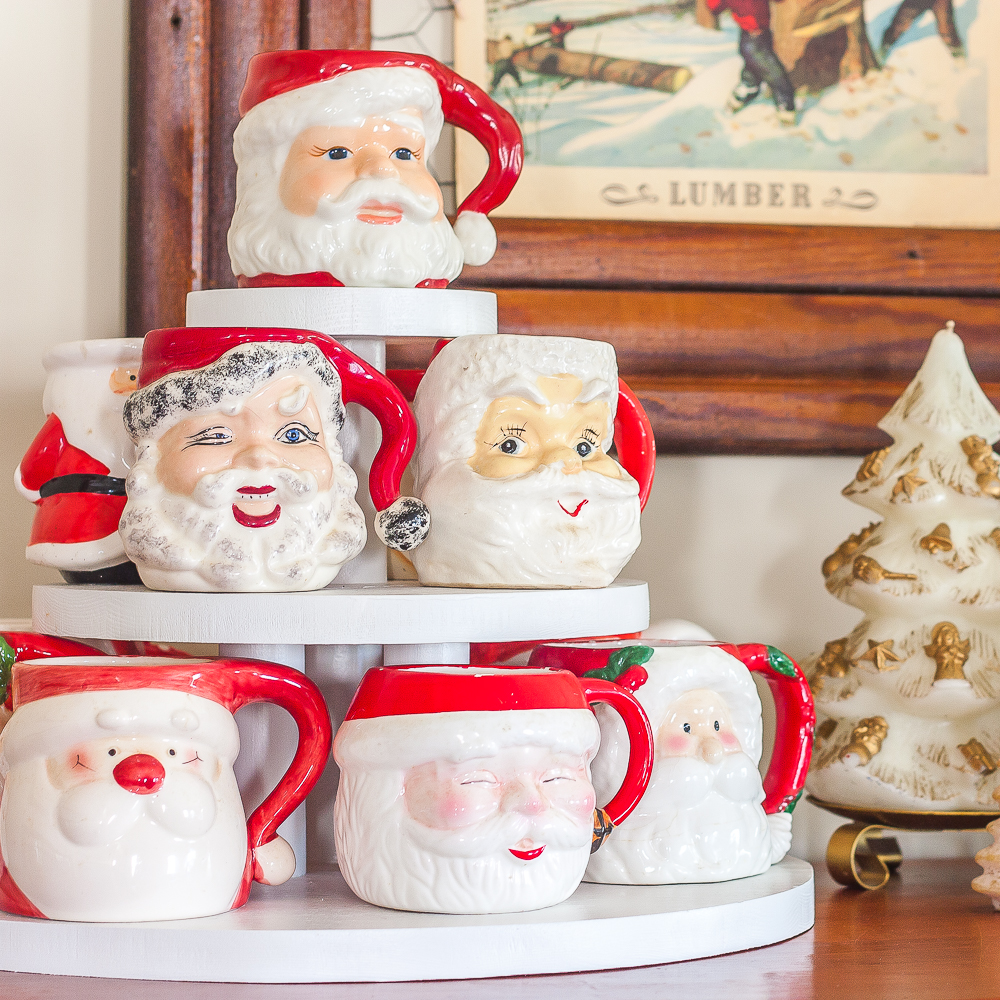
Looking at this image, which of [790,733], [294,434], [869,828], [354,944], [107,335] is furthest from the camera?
[107,335]

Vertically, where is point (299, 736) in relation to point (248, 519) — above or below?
below

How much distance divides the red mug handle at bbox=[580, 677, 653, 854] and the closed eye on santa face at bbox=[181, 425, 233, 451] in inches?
10.1

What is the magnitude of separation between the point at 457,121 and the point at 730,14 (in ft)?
1.19

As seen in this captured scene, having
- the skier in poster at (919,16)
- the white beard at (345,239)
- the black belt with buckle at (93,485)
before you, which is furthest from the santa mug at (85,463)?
the skier in poster at (919,16)

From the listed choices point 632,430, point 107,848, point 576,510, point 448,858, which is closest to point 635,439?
point 632,430

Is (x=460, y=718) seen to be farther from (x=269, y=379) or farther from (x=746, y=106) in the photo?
(x=746, y=106)

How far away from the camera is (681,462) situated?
119cm

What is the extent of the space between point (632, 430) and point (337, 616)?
270mm

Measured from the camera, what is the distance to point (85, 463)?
92cm

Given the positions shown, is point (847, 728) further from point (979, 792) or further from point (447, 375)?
point (447, 375)

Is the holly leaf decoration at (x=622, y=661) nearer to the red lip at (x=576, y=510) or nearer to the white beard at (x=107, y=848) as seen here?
the red lip at (x=576, y=510)

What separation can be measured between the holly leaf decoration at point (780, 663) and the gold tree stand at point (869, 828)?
17 cm

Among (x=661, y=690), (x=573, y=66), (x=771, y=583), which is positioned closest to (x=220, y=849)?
(x=661, y=690)

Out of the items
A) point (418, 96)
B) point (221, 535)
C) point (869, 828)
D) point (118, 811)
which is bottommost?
point (869, 828)
